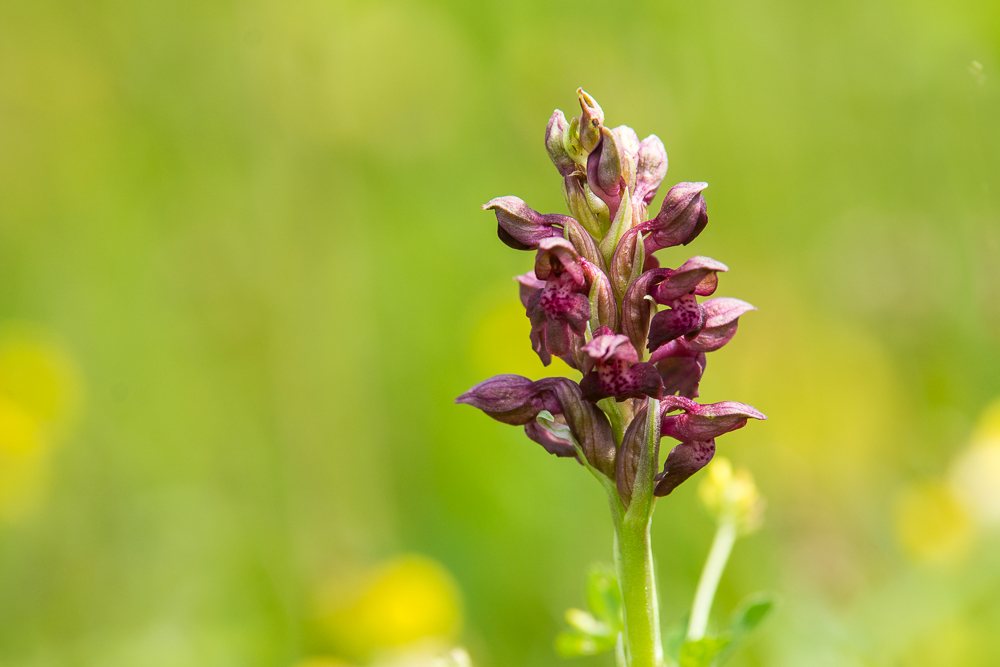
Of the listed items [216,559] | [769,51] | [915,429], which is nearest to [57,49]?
[216,559]

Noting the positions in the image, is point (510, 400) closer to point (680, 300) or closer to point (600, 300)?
point (600, 300)

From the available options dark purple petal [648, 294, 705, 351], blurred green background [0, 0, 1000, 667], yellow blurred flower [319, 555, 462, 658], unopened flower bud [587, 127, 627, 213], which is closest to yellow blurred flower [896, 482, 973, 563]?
blurred green background [0, 0, 1000, 667]

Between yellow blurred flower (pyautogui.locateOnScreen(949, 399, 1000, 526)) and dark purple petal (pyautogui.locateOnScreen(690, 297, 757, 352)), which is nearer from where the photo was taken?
dark purple petal (pyautogui.locateOnScreen(690, 297, 757, 352))

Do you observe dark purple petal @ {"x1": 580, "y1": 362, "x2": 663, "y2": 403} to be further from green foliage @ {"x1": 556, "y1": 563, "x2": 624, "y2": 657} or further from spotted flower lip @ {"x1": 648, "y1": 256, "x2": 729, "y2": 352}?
green foliage @ {"x1": 556, "y1": 563, "x2": 624, "y2": 657}

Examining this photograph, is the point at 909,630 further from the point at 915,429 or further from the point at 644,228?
the point at 644,228

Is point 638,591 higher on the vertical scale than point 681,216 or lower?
lower

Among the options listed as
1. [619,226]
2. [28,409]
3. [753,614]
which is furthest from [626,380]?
[28,409]
